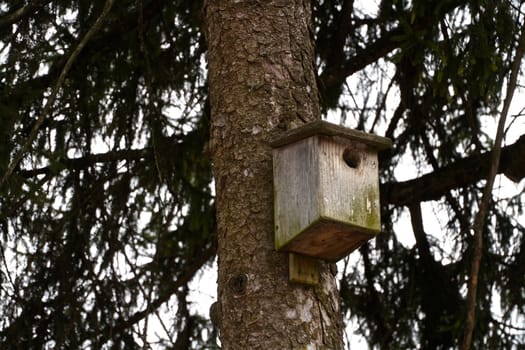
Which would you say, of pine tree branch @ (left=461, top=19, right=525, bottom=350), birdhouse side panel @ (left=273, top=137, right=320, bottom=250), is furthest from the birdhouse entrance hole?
pine tree branch @ (left=461, top=19, right=525, bottom=350)

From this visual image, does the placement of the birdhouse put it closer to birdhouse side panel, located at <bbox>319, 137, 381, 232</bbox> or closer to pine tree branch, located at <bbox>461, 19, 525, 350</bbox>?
birdhouse side panel, located at <bbox>319, 137, 381, 232</bbox>

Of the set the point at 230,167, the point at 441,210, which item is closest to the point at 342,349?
the point at 230,167

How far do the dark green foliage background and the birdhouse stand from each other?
62.0 inches

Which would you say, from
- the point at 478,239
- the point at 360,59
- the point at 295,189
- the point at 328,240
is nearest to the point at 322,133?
the point at 295,189

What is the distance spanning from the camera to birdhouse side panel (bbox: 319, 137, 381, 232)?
3035 mm

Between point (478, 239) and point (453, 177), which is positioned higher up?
point (453, 177)

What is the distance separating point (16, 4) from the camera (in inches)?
187

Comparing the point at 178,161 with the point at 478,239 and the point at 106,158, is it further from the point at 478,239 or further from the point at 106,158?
the point at 478,239

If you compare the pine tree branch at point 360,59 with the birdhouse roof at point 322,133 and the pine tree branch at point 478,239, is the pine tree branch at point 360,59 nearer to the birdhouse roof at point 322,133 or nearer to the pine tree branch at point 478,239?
the pine tree branch at point 478,239

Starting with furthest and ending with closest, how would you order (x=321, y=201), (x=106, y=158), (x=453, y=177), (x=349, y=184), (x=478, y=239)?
(x=453, y=177) < (x=106, y=158) < (x=478, y=239) < (x=349, y=184) < (x=321, y=201)

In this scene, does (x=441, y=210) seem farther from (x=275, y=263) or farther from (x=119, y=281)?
(x=275, y=263)

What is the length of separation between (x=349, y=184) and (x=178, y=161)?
2.36 meters

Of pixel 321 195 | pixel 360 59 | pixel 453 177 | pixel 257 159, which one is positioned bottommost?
pixel 321 195

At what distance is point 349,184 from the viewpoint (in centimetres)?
311
